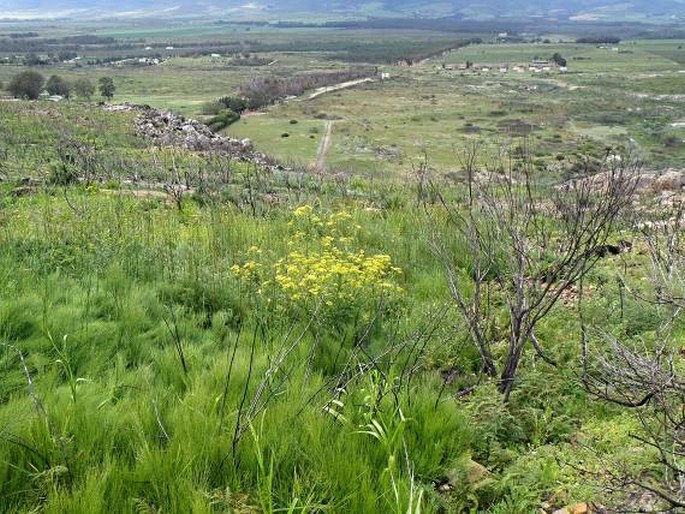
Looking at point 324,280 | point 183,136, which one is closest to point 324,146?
point 183,136

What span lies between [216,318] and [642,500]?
120 inches

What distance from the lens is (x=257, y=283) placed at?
5.60 m

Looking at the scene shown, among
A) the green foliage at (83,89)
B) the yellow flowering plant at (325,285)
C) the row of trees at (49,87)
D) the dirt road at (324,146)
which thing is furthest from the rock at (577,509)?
the green foliage at (83,89)

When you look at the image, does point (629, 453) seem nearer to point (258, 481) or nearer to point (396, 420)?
point (396, 420)

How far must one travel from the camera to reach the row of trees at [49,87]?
5278 cm

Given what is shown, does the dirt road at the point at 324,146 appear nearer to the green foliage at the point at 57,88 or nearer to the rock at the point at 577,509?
the green foliage at the point at 57,88

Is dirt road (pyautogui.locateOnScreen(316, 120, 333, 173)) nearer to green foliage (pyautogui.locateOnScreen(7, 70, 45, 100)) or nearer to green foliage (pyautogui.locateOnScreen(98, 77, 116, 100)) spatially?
green foliage (pyautogui.locateOnScreen(98, 77, 116, 100))

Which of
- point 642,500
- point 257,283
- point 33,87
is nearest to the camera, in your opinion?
point 642,500

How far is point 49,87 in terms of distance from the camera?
59156mm

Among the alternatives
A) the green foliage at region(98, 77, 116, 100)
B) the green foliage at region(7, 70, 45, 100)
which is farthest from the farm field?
the green foliage at region(98, 77, 116, 100)

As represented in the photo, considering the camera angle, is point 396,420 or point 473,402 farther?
point 473,402

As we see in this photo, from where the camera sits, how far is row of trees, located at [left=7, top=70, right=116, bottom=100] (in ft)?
173

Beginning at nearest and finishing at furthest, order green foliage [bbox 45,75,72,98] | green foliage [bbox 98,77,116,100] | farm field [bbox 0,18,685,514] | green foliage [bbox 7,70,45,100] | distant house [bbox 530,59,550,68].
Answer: farm field [bbox 0,18,685,514] < green foliage [bbox 7,70,45,100] < green foliage [bbox 45,75,72,98] < green foliage [bbox 98,77,116,100] < distant house [bbox 530,59,550,68]

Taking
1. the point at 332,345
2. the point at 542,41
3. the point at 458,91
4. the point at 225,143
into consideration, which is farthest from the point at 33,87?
the point at 542,41
